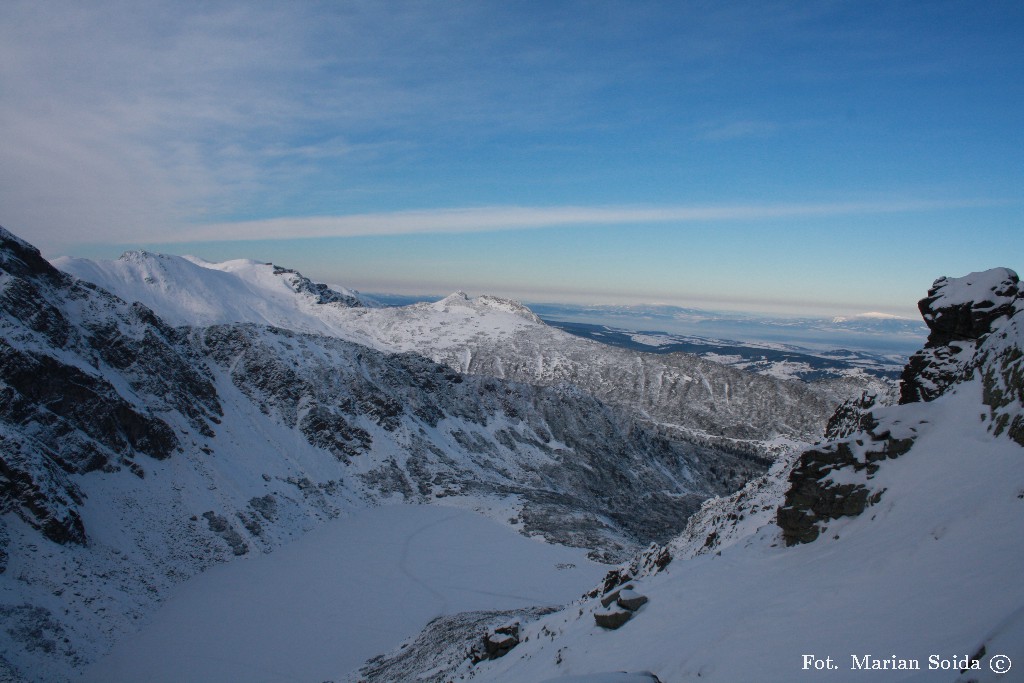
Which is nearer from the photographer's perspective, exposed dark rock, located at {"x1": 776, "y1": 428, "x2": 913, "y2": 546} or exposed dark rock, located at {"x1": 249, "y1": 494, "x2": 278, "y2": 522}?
exposed dark rock, located at {"x1": 776, "y1": 428, "x2": 913, "y2": 546}

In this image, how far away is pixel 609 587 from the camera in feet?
86.4

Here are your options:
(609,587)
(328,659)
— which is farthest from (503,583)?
(609,587)

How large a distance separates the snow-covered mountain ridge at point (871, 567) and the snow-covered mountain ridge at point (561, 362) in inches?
4266

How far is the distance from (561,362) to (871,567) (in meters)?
154

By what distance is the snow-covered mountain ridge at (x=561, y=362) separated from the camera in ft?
452

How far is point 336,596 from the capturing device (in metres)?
44.3

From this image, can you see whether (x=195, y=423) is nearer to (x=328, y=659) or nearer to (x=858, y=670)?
(x=328, y=659)

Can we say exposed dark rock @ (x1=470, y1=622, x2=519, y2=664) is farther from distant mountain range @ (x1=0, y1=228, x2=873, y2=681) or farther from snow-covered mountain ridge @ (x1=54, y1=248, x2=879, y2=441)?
snow-covered mountain ridge @ (x1=54, y1=248, x2=879, y2=441)

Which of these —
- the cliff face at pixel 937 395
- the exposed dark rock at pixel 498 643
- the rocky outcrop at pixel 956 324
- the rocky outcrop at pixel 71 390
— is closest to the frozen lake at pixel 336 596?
the rocky outcrop at pixel 71 390

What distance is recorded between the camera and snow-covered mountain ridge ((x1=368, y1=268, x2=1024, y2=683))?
37.4 ft

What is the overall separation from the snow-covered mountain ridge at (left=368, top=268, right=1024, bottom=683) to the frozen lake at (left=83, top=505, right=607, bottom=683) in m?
13.9

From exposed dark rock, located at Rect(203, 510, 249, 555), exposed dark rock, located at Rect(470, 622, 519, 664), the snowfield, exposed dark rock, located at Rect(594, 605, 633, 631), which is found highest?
the snowfield

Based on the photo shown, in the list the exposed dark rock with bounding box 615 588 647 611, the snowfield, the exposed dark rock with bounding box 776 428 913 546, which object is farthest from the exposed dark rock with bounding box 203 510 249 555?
the exposed dark rock with bounding box 776 428 913 546

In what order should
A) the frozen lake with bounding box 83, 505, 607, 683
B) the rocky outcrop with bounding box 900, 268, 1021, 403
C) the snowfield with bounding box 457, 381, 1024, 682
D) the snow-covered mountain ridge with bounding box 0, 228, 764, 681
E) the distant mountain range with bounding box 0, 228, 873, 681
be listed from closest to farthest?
the snowfield with bounding box 457, 381, 1024, 682 < the rocky outcrop with bounding box 900, 268, 1021, 403 < the frozen lake with bounding box 83, 505, 607, 683 < the snow-covered mountain ridge with bounding box 0, 228, 764, 681 < the distant mountain range with bounding box 0, 228, 873, 681
